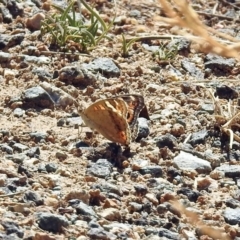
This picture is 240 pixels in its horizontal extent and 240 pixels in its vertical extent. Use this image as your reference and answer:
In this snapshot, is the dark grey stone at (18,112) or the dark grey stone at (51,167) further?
the dark grey stone at (18,112)

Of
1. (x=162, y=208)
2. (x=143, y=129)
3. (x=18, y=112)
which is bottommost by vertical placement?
(x=18, y=112)

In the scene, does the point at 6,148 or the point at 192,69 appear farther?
the point at 192,69

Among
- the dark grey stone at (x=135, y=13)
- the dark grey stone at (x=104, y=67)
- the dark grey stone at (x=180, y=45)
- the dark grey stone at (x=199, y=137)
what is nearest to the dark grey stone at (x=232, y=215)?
the dark grey stone at (x=199, y=137)

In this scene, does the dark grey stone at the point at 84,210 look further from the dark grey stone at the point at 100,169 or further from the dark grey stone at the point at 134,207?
the dark grey stone at the point at 100,169

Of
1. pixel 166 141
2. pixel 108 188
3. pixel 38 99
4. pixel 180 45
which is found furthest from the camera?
pixel 180 45

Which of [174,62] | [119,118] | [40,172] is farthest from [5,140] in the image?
[174,62]

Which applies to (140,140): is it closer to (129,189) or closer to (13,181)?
(129,189)

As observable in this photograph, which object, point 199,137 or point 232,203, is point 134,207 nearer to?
point 232,203

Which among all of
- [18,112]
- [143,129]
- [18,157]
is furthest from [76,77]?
[18,157]

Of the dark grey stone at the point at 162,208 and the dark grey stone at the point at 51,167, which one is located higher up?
the dark grey stone at the point at 162,208
